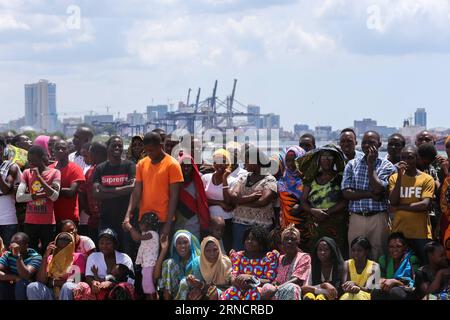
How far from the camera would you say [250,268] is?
8.59 m

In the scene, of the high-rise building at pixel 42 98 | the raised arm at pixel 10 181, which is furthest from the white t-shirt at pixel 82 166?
the high-rise building at pixel 42 98

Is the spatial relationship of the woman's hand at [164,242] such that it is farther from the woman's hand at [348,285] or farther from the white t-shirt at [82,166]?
the woman's hand at [348,285]

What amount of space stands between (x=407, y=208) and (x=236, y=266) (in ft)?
6.24

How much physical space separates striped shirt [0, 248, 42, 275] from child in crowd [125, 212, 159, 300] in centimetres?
111

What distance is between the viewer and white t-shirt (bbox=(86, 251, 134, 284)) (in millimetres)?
9016

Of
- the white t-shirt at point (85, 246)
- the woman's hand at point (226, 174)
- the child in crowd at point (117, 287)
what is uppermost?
the woman's hand at point (226, 174)

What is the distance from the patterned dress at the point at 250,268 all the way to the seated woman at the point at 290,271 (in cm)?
7

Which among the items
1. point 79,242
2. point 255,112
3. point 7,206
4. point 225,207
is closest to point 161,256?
point 225,207

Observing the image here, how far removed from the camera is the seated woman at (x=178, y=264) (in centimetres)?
877

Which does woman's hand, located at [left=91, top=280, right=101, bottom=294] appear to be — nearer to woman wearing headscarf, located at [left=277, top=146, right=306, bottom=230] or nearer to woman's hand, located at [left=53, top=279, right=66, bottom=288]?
woman's hand, located at [left=53, top=279, right=66, bottom=288]

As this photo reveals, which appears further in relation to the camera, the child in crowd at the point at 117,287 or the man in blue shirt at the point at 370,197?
the child in crowd at the point at 117,287

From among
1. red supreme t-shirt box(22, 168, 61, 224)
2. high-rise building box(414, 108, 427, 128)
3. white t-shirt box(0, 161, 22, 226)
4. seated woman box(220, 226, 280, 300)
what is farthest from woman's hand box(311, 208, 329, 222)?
high-rise building box(414, 108, 427, 128)

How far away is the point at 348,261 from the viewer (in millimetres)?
8320
